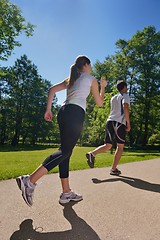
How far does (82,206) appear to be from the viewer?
2879mm

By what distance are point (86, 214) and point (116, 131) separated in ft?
9.12

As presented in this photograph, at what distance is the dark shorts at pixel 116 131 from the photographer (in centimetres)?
511

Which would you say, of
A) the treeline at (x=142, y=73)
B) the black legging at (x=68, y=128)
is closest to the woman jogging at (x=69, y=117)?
the black legging at (x=68, y=128)

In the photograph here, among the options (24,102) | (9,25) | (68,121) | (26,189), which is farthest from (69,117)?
(24,102)

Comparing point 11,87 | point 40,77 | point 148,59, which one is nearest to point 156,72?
point 148,59

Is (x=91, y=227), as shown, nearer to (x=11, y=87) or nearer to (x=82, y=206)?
(x=82, y=206)

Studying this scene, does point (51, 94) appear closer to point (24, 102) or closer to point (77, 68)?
point (77, 68)

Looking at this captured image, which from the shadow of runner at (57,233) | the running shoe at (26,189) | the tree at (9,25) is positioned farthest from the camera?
the tree at (9,25)

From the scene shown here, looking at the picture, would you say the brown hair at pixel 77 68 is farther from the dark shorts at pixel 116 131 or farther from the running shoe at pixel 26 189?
the dark shorts at pixel 116 131

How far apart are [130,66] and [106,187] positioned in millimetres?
31180

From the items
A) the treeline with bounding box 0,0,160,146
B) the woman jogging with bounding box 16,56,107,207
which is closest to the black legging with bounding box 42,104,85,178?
the woman jogging with bounding box 16,56,107,207

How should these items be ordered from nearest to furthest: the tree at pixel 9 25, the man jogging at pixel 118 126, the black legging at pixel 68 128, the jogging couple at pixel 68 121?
the jogging couple at pixel 68 121 → the black legging at pixel 68 128 → the man jogging at pixel 118 126 → the tree at pixel 9 25

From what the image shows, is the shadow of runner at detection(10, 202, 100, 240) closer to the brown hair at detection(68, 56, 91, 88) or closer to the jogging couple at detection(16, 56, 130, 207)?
the jogging couple at detection(16, 56, 130, 207)

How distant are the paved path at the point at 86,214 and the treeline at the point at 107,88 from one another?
49.8 ft
